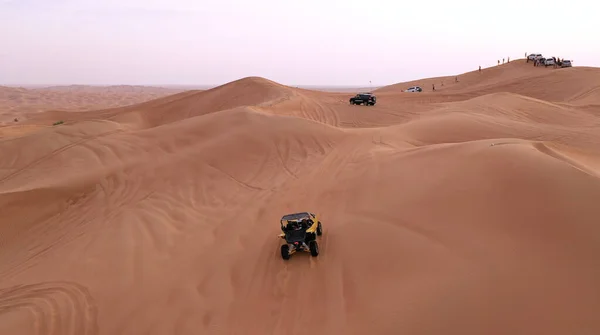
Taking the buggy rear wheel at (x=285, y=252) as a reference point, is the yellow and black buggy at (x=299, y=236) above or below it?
above

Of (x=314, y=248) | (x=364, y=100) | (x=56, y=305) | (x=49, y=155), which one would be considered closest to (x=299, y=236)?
(x=314, y=248)

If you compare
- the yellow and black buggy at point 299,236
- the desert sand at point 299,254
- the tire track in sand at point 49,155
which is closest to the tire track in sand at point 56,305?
A: the desert sand at point 299,254

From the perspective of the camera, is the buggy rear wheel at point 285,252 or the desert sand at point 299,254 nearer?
the desert sand at point 299,254

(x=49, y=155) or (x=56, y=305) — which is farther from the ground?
(x=49, y=155)

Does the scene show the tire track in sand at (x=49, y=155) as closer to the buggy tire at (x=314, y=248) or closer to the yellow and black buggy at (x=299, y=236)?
the yellow and black buggy at (x=299, y=236)

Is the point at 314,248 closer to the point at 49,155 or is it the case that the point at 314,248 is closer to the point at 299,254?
the point at 299,254

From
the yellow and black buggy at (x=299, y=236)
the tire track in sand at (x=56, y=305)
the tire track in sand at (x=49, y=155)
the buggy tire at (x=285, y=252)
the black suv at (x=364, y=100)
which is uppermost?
the black suv at (x=364, y=100)
